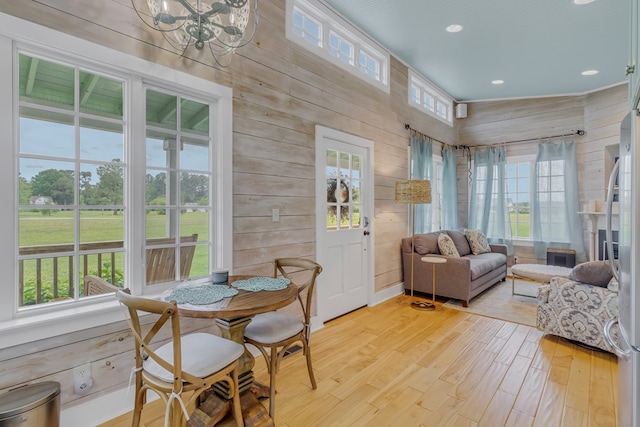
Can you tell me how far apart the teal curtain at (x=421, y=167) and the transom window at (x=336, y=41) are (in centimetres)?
108

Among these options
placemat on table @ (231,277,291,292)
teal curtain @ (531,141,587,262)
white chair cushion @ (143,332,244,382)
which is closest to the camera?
white chair cushion @ (143,332,244,382)

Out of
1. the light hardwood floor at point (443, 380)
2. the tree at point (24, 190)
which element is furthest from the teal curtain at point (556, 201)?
the tree at point (24, 190)

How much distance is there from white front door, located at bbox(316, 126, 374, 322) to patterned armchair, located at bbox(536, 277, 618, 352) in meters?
1.85

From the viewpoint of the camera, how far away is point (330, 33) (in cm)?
350

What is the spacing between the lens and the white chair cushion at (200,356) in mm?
1441

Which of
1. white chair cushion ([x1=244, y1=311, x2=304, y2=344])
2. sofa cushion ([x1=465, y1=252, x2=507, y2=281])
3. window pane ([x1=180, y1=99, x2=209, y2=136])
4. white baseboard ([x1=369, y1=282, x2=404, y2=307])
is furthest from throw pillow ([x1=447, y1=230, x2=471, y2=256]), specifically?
window pane ([x1=180, y1=99, x2=209, y2=136])

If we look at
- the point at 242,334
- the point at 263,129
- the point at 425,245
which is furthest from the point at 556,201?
the point at 242,334

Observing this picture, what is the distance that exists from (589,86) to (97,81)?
666cm

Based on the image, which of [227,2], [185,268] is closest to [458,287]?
[185,268]

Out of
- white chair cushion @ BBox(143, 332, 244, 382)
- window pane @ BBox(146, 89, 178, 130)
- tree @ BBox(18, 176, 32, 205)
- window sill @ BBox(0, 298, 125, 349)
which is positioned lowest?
white chair cushion @ BBox(143, 332, 244, 382)

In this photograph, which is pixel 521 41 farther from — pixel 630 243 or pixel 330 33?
pixel 630 243

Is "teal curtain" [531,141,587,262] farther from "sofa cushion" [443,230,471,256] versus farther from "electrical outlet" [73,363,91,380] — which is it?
"electrical outlet" [73,363,91,380]

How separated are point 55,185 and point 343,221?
262 cm

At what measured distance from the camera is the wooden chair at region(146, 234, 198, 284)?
214 cm
